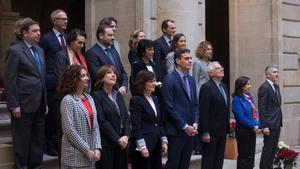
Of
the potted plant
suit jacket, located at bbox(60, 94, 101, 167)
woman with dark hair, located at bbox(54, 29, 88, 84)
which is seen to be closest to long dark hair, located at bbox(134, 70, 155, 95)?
woman with dark hair, located at bbox(54, 29, 88, 84)

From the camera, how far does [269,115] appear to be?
33.7 feet

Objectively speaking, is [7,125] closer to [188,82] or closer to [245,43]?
[188,82]

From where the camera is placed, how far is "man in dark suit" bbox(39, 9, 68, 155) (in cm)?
777

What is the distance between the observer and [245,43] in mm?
14969

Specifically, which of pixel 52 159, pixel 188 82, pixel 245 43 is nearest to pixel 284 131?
pixel 245 43

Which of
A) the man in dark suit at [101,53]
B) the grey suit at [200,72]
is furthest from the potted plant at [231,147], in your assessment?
the man in dark suit at [101,53]

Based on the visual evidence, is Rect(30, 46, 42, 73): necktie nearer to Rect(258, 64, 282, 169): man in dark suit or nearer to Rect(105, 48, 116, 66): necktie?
Rect(105, 48, 116, 66): necktie

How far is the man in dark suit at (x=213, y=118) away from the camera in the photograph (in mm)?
8258

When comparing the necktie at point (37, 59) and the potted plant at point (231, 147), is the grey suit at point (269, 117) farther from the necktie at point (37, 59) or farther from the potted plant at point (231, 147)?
the necktie at point (37, 59)

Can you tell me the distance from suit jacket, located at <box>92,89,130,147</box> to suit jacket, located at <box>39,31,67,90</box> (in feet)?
4.15

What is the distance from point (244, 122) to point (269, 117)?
116cm

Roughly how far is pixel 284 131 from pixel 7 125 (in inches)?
341

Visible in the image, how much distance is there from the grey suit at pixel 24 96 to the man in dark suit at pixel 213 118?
2.47 m

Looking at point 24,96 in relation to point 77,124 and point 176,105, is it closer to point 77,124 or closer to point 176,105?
point 77,124
